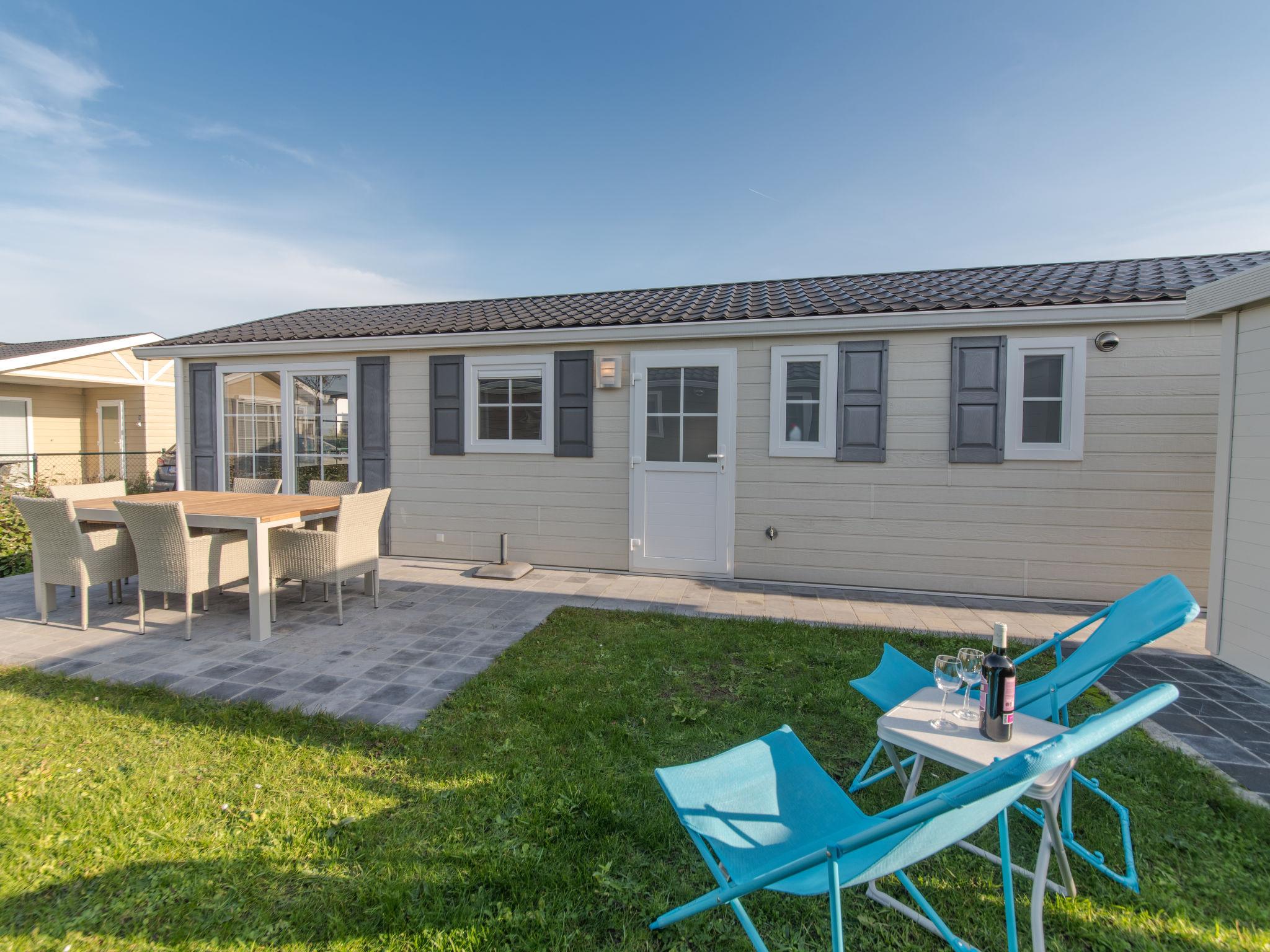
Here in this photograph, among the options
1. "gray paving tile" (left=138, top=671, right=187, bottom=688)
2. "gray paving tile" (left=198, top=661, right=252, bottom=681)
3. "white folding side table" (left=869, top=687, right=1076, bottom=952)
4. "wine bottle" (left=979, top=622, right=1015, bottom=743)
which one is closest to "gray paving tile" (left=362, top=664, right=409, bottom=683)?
"gray paving tile" (left=198, top=661, right=252, bottom=681)

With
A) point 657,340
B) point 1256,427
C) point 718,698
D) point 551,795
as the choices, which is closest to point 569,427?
point 657,340

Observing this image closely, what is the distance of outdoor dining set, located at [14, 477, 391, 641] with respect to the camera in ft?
12.4

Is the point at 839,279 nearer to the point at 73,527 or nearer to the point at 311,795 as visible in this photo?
the point at 311,795

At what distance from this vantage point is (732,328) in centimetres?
539

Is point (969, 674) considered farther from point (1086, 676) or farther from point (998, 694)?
point (1086, 676)

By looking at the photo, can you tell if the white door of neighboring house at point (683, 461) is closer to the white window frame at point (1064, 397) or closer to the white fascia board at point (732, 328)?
the white fascia board at point (732, 328)

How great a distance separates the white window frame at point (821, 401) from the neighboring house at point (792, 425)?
18 mm

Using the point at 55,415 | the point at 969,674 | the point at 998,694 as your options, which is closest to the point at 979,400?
the point at 969,674

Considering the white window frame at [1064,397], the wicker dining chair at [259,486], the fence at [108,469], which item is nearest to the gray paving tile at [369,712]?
the wicker dining chair at [259,486]

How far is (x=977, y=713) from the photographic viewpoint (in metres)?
1.75

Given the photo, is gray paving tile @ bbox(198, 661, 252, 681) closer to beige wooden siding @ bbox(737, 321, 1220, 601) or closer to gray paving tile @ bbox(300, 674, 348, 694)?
gray paving tile @ bbox(300, 674, 348, 694)

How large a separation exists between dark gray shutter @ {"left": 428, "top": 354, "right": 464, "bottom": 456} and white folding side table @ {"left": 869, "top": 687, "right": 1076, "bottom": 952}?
542 cm

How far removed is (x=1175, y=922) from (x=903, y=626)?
8.69 feet

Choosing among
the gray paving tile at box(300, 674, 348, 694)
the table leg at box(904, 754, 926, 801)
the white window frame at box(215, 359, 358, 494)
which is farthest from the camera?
the white window frame at box(215, 359, 358, 494)
